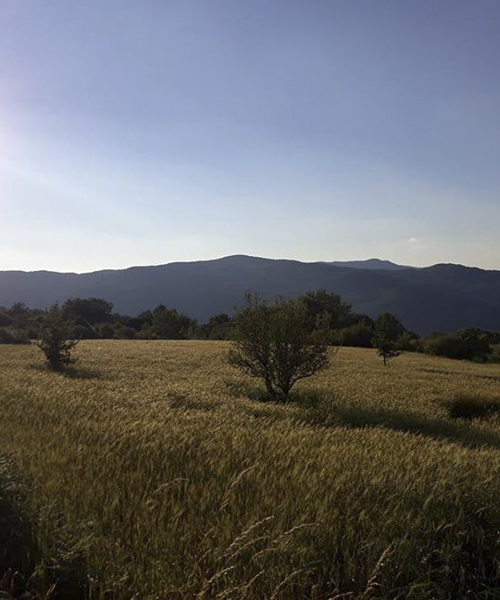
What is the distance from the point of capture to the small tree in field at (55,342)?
25484 millimetres

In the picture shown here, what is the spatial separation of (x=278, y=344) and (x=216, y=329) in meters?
62.2

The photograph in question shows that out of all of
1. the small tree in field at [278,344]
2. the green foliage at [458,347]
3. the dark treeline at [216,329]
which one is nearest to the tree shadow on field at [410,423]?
the small tree in field at [278,344]

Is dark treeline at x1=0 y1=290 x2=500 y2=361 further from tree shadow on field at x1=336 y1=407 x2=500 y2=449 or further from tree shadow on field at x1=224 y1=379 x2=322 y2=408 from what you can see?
tree shadow on field at x1=336 y1=407 x2=500 y2=449

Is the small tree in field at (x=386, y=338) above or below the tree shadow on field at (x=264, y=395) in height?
above

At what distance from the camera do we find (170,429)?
275 inches

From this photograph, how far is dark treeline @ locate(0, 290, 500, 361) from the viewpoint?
5651cm

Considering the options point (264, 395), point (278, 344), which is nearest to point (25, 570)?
point (278, 344)

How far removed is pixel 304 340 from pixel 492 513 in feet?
40.6

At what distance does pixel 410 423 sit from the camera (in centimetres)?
Answer: 1351

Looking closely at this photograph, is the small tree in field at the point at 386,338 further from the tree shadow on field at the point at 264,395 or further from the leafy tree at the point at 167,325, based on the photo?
the leafy tree at the point at 167,325

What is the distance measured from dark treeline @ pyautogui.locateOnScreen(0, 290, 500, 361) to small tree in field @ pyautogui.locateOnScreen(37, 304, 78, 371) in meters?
0.70

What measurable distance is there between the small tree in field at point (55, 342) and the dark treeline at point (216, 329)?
704 mm

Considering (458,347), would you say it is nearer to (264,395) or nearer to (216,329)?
(216,329)

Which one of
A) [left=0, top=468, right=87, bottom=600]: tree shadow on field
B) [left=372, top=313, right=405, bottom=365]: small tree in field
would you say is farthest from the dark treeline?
[left=0, top=468, right=87, bottom=600]: tree shadow on field
